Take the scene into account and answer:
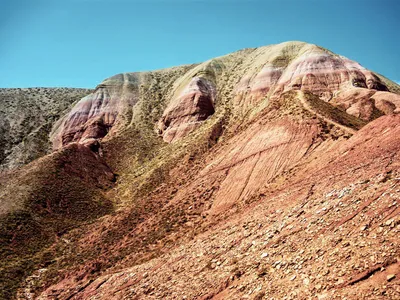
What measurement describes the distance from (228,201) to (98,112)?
55.3 m

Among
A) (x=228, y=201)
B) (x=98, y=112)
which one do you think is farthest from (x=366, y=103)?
(x=98, y=112)

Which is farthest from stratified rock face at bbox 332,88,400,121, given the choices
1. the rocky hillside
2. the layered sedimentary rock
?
the rocky hillside

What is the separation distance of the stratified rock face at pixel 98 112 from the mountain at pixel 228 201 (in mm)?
2230

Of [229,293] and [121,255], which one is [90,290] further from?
[229,293]

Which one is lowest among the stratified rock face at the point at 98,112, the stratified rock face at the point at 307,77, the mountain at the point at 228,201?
the mountain at the point at 228,201

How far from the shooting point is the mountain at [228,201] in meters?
12.2

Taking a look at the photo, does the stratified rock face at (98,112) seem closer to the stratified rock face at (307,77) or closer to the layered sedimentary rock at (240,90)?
the layered sedimentary rock at (240,90)

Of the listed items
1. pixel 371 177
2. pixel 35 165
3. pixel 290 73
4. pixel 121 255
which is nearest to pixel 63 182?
pixel 35 165

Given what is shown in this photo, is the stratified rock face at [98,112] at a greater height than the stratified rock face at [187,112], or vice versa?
the stratified rock face at [98,112]

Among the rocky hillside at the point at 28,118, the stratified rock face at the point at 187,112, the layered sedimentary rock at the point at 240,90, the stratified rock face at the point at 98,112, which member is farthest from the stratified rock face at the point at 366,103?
the rocky hillside at the point at 28,118

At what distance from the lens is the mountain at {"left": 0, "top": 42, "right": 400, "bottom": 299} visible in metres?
12.2

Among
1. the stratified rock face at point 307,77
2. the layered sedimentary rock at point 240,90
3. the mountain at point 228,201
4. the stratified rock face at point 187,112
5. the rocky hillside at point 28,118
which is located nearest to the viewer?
the mountain at point 228,201

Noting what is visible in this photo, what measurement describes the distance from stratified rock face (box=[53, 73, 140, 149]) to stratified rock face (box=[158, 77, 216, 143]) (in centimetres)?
1433

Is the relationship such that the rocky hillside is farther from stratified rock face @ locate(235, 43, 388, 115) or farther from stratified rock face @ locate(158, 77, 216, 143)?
stratified rock face @ locate(235, 43, 388, 115)
